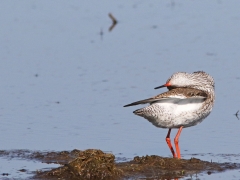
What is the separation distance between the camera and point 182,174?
9.97m

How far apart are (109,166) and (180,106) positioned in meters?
1.57

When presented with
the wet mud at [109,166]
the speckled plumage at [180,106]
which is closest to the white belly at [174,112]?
the speckled plumage at [180,106]

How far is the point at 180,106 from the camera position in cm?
1061

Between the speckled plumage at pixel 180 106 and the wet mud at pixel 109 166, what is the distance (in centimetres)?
61

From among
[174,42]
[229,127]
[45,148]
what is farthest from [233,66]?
[45,148]

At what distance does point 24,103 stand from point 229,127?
3824 millimetres

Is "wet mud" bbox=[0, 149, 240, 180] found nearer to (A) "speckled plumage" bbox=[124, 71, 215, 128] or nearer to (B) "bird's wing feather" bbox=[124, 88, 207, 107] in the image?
(A) "speckled plumage" bbox=[124, 71, 215, 128]

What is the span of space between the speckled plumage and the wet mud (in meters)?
0.61

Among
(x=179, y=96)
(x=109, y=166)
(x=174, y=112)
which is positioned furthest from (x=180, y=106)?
(x=109, y=166)

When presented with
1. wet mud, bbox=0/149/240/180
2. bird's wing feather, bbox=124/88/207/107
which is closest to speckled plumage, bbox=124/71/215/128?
bird's wing feather, bbox=124/88/207/107

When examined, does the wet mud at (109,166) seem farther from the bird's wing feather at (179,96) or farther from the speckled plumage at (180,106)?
the bird's wing feather at (179,96)

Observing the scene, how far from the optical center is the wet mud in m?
9.62

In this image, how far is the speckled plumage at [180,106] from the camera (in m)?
10.4

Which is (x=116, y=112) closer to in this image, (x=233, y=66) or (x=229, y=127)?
(x=229, y=127)
